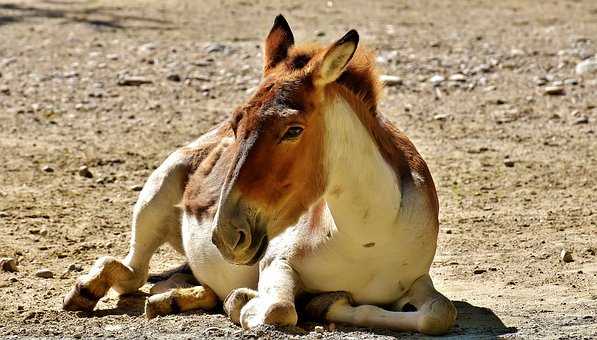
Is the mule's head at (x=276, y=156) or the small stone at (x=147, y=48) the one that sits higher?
the mule's head at (x=276, y=156)

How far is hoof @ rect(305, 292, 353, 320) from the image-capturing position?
6.46 metres

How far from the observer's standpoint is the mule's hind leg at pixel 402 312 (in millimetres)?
6297

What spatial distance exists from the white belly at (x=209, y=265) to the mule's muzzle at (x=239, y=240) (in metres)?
1.17

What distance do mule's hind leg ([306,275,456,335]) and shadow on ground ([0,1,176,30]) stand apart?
→ 1080 centimetres

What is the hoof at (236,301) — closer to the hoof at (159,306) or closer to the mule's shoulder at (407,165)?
the hoof at (159,306)

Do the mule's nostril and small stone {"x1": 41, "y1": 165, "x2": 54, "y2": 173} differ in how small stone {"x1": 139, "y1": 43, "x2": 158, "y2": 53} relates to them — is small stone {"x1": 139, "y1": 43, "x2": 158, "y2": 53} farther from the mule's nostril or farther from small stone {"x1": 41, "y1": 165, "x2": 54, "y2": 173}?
the mule's nostril

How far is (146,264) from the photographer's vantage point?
25.8 feet

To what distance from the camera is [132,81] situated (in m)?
13.9

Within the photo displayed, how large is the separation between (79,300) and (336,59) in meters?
2.22

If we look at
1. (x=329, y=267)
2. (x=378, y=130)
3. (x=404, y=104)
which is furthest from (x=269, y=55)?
(x=404, y=104)

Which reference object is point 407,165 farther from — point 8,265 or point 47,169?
point 47,169

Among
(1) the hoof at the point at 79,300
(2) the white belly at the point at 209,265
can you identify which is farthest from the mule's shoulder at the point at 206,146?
(1) the hoof at the point at 79,300

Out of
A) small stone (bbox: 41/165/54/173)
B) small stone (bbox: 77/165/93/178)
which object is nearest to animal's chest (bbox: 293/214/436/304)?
small stone (bbox: 77/165/93/178)

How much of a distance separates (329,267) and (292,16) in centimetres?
1149
